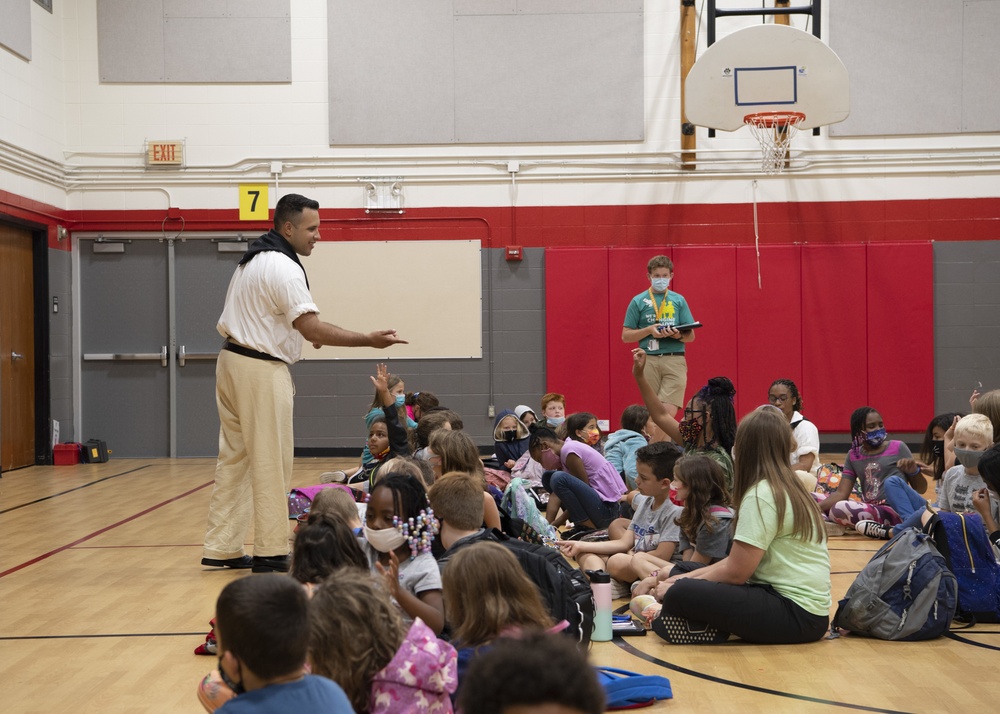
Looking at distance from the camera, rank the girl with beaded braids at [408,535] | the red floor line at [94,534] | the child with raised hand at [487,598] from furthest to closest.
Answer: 1. the red floor line at [94,534]
2. the girl with beaded braids at [408,535]
3. the child with raised hand at [487,598]

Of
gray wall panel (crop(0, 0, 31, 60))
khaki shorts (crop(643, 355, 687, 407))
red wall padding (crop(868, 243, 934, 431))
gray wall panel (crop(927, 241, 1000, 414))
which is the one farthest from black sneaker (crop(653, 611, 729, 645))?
gray wall panel (crop(0, 0, 31, 60))

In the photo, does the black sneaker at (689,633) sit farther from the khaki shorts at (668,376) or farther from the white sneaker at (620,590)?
the khaki shorts at (668,376)

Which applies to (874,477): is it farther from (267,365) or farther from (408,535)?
(408,535)

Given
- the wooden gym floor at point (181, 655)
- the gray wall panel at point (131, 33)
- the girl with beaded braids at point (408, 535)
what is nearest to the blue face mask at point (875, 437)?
the wooden gym floor at point (181, 655)

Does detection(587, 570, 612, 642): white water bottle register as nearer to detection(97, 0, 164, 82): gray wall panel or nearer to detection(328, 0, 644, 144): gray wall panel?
detection(328, 0, 644, 144): gray wall panel

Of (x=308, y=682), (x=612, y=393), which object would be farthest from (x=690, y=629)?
(x=612, y=393)

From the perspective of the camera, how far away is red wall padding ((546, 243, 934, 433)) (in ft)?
33.9

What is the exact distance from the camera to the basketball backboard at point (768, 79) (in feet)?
27.6

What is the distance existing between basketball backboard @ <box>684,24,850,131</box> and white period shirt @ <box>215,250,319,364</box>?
5.36 meters

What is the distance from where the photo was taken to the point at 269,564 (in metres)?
4.57

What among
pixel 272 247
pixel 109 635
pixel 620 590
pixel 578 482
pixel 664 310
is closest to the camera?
pixel 109 635

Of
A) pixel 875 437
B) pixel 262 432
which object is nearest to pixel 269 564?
pixel 262 432

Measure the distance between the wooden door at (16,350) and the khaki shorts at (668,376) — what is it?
615cm

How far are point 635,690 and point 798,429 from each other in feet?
12.9
